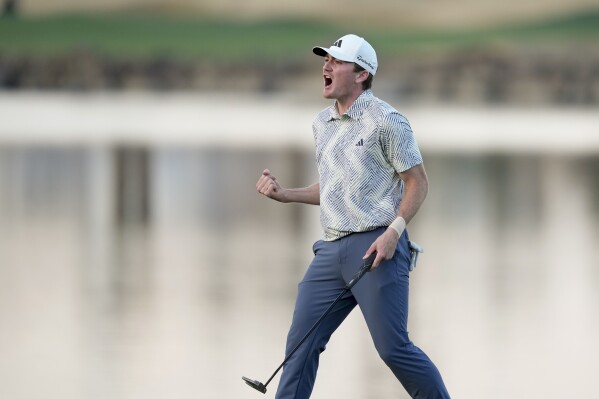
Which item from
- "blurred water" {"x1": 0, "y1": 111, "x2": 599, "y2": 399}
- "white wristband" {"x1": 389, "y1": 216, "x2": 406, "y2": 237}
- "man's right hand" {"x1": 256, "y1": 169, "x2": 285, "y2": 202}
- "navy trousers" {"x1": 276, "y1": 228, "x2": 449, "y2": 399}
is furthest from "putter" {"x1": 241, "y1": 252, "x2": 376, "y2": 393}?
"blurred water" {"x1": 0, "y1": 111, "x2": 599, "y2": 399}

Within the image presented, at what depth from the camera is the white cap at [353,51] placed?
24.6 feet

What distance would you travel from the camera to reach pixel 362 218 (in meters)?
7.47

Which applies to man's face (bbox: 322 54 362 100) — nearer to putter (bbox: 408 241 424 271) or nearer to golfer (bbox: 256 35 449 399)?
golfer (bbox: 256 35 449 399)

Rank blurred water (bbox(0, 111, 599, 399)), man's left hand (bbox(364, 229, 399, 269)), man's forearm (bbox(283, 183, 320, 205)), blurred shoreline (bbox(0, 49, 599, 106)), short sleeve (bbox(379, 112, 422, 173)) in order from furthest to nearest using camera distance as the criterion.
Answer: blurred shoreline (bbox(0, 49, 599, 106)) → blurred water (bbox(0, 111, 599, 399)) → man's forearm (bbox(283, 183, 320, 205)) → short sleeve (bbox(379, 112, 422, 173)) → man's left hand (bbox(364, 229, 399, 269))

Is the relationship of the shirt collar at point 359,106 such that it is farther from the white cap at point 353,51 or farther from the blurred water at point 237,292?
the blurred water at point 237,292

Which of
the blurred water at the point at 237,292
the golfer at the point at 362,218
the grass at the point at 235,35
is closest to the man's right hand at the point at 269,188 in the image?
the golfer at the point at 362,218

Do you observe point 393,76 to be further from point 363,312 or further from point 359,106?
point 363,312

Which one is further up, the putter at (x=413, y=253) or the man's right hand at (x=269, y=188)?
the man's right hand at (x=269, y=188)

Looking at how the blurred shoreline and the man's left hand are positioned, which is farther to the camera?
the blurred shoreline

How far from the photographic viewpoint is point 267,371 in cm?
936

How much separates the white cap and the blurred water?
76.1 inches

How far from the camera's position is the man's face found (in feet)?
24.6

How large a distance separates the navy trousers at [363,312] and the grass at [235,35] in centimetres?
8085

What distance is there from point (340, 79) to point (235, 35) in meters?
89.2
